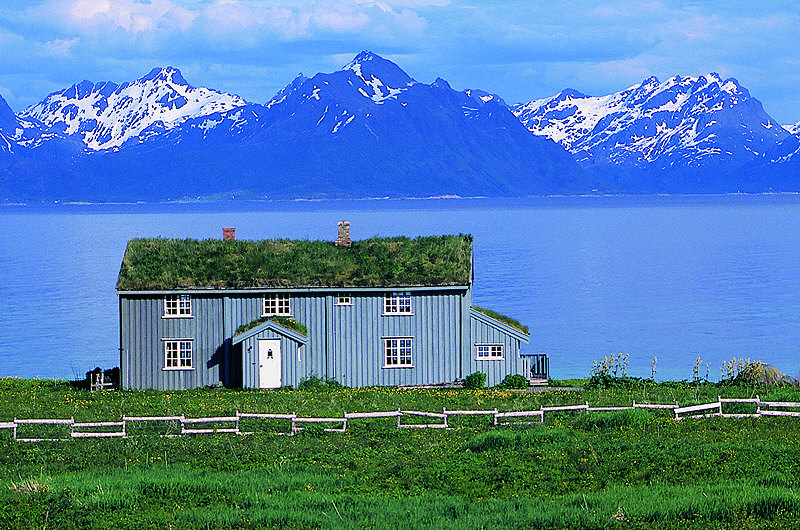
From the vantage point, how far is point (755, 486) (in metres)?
23.1

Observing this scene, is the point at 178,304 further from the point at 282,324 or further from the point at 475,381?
the point at 475,381

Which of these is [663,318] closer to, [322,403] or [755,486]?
[322,403]

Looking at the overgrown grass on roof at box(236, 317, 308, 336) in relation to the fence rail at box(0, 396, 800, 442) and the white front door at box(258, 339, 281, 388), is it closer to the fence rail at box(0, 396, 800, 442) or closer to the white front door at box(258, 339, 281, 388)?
the white front door at box(258, 339, 281, 388)


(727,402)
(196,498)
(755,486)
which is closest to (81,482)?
(196,498)

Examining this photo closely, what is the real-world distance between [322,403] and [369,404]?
6.48 ft

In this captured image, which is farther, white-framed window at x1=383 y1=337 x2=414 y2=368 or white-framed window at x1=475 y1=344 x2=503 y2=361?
white-framed window at x1=475 y1=344 x2=503 y2=361

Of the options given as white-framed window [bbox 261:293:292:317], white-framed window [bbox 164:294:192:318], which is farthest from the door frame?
white-framed window [bbox 164:294:192:318]

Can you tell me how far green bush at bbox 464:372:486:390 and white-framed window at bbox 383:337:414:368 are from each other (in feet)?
8.76

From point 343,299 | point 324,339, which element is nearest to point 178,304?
point 324,339

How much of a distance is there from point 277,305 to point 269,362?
293 cm

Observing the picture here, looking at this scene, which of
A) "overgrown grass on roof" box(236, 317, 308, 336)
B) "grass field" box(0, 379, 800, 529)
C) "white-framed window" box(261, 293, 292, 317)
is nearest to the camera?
"grass field" box(0, 379, 800, 529)

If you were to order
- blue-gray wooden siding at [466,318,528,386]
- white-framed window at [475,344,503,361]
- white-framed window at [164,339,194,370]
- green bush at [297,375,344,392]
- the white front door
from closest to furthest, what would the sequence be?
green bush at [297,375,344,392] → the white front door → white-framed window at [164,339,194,370] → blue-gray wooden siding at [466,318,528,386] → white-framed window at [475,344,503,361]

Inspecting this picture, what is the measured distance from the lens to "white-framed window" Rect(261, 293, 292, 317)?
49.6 metres

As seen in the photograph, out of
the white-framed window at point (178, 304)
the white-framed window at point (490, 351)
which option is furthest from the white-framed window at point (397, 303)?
the white-framed window at point (178, 304)
